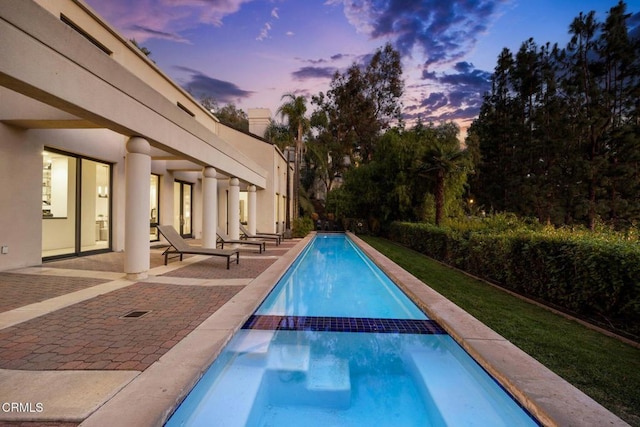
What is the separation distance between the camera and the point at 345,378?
11.9ft

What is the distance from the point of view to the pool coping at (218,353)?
2.34 meters

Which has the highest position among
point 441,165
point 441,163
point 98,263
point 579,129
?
point 579,129

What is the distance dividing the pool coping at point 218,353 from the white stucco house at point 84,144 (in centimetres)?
379

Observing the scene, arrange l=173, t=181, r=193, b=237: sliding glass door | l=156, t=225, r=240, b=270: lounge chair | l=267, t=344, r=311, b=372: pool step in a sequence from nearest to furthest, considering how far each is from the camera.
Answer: l=267, t=344, r=311, b=372: pool step, l=156, t=225, r=240, b=270: lounge chair, l=173, t=181, r=193, b=237: sliding glass door

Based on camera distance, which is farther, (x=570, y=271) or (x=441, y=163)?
(x=441, y=163)

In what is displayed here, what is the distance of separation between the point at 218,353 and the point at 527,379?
2955 mm

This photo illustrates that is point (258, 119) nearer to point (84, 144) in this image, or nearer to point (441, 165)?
point (441, 165)

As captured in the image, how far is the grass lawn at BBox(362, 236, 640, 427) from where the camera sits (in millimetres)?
2910

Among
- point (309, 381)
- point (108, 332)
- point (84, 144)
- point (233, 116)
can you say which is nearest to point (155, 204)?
point (84, 144)

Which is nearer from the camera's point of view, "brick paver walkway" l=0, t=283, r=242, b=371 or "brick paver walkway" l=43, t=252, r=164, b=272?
"brick paver walkway" l=0, t=283, r=242, b=371

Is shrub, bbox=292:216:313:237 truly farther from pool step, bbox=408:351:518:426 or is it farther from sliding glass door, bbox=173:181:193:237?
pool step, bbox=408:351:518:426

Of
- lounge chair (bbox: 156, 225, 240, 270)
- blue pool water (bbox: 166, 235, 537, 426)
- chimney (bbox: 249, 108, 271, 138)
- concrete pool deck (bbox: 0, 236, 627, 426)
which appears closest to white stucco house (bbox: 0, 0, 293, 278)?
lounge chair (bbox: 156, 225, 240, 270)

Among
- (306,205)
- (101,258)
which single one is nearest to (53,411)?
(101,258)

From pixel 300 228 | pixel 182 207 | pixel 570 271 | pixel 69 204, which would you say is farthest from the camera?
pixel 300 228
